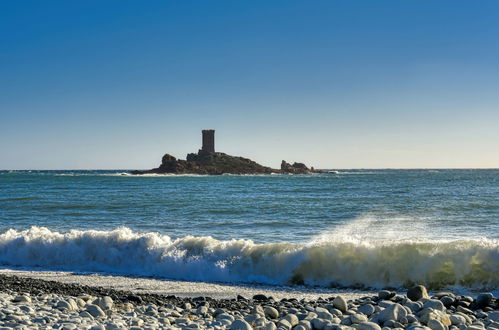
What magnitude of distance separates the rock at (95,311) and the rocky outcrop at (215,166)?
4089 inches

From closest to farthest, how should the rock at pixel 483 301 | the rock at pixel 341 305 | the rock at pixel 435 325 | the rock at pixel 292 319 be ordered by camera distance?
the rock at pixel 435 325 → the rock at pixel 292 319 → the rock at pixel 341 305 → the rock at pixel 483 301

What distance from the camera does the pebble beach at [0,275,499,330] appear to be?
6168 mm

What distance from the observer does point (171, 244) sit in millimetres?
13609

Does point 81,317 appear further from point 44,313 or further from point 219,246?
point 219,246

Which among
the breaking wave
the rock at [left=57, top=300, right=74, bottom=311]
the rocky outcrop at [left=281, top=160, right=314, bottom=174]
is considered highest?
the rocky outcrop at [left=281, top=160, right=314, bottom=174]

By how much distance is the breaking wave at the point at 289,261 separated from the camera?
1131cm

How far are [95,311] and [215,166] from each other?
11024cm

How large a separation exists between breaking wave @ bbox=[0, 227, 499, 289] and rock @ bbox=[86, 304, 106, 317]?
16.8 ft

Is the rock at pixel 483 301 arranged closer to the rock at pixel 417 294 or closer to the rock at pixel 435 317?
the rock at pixel 417 294


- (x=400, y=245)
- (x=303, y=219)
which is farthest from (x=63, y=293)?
(x=303, y=219)

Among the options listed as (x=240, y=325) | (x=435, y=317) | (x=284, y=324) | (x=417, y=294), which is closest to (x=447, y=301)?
(x=417, y=294)

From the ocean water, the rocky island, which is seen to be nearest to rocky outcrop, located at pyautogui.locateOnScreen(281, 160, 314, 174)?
the rocky island

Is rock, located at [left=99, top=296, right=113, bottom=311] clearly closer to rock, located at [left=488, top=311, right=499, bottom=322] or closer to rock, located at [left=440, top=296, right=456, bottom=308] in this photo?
rock, located at [left=440, top=296, right=456, bottom=308]

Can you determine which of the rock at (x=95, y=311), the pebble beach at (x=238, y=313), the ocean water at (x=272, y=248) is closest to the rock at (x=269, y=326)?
the pebble beach at (x=238, y=313)
